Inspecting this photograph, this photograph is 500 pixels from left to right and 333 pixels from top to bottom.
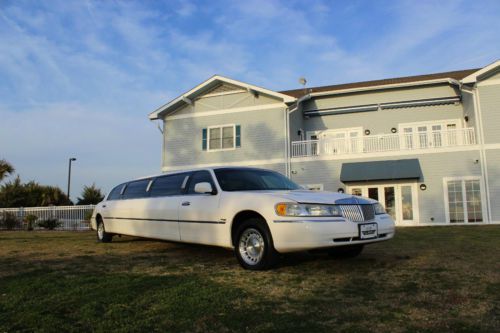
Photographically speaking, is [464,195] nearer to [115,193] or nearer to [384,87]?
[384,87]

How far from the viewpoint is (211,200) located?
6633 millimetres

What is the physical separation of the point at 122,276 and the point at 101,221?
5.34 meters

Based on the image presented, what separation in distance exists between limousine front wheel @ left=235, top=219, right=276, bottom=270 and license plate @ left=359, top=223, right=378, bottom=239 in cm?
121

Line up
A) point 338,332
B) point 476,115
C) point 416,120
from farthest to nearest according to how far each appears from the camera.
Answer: point 416,120 → point 476,115 → point 338,332

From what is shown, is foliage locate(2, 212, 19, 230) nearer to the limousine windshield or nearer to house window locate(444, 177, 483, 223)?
the limousine windshield

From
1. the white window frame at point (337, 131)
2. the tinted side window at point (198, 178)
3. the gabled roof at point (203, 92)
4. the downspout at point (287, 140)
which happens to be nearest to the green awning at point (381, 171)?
the downspout at point (287, 140)

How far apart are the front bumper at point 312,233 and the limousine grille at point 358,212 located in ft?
0.37

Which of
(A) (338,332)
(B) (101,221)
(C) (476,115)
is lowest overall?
(A) (338,332)

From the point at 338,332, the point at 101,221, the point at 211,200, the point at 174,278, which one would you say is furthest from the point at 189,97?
the point at 338,332

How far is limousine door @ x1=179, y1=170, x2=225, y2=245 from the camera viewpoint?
6.44m

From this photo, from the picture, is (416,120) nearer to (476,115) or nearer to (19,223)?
(476,115)

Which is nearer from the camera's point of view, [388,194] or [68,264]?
[68,264]

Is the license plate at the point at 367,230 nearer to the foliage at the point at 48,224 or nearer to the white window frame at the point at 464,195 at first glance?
the white window frame at the point at 464,195

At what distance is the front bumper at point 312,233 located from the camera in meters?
5.28
